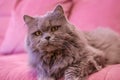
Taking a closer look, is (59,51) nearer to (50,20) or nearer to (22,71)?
(50,20)

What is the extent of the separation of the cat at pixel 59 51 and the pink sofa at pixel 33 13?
0.10 metres

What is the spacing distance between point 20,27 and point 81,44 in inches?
35.7

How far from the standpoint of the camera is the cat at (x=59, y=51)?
137 cm

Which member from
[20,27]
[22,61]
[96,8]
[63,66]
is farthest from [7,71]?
[96,8]

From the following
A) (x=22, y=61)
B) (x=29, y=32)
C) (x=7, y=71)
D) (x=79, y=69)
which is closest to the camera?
(x=79, y=69)

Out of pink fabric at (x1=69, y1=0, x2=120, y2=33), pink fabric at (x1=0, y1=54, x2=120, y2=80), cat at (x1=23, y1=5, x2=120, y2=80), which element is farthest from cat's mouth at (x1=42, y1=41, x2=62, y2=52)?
pink fabric at (x1=69, y1=0, x2=120, y2=33)

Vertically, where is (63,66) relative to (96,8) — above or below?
below

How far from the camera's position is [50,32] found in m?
1.38

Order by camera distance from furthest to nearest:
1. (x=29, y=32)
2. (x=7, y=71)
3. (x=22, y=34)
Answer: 1. (x=22, y=34)
2. (x=7, y=71)
3. (x=29, y=32)

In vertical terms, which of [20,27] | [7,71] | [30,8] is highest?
[30,8]

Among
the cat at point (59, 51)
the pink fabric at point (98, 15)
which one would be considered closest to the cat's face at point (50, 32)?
the cat at point (59, 51)

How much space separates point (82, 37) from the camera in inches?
59.9

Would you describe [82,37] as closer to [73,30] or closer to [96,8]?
[73,30]

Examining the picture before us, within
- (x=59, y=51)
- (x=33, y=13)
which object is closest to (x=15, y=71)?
(x=59, y=51)
